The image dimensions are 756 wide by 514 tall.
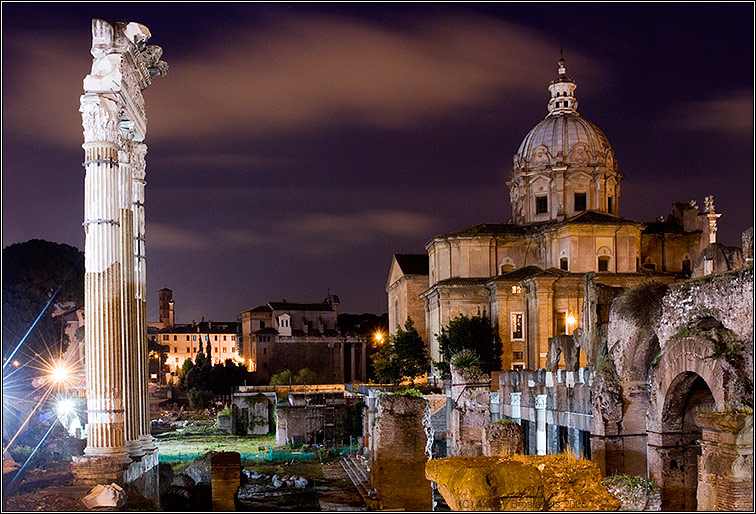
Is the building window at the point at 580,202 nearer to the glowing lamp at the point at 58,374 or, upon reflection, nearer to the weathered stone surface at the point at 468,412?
the weathered stone surface at the point at 468,412

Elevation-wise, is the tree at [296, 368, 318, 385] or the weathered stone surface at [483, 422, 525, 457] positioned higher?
the weathered stone surface at [483, 422, 525, 457]

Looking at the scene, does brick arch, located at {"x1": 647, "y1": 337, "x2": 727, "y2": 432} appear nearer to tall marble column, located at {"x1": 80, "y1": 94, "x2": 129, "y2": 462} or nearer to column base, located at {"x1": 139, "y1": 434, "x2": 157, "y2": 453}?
tall marble column, located at {"x1": 80, "y1": 94, "x2": 129, "y2": 462}

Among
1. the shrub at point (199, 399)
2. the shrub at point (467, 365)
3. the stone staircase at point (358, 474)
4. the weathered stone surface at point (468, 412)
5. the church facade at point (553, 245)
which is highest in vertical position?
the church facade at point (553, 245)

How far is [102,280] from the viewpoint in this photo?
17969 millimetres

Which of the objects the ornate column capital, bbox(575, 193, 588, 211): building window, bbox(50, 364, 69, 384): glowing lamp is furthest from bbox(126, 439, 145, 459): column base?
bbox(575, 193, 588, 211): building window

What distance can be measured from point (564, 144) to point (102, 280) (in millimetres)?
41297

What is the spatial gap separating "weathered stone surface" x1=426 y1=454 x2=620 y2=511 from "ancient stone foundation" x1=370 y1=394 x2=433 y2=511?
2.39 metres

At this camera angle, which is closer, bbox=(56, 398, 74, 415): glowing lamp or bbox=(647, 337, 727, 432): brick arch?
bbox=(647, 337, 727, 432): brick arch

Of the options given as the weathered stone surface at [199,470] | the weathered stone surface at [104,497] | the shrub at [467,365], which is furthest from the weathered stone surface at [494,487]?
the shrub at [467,365]

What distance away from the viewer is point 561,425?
82.7 ft

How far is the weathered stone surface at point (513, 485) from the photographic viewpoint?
11.6 metres

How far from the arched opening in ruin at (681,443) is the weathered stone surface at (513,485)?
187 inches

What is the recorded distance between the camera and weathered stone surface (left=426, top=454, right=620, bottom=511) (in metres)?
11.6

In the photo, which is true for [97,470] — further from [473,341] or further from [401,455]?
[473,341]
